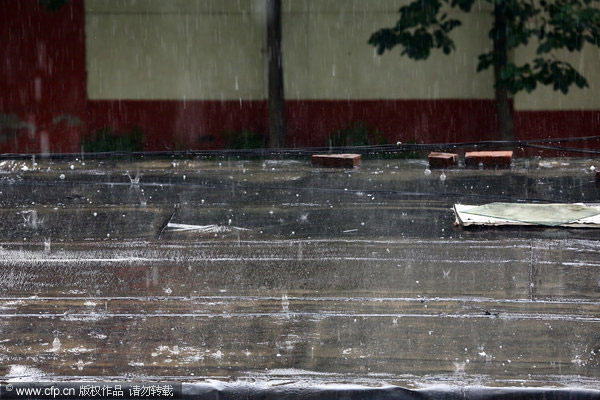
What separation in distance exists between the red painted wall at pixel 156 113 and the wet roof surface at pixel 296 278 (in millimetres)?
7059

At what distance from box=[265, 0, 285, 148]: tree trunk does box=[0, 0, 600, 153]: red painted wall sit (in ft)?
1.89

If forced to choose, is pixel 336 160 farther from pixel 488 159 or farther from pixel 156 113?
pixel 156 113

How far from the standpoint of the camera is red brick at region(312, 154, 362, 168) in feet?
36.0

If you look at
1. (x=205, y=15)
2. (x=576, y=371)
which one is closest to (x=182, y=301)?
(x=576, y=371)

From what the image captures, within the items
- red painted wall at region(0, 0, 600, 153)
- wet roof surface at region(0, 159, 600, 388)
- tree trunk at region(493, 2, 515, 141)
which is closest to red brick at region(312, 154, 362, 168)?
wet roof surface at region(0, 159, 600, 388)

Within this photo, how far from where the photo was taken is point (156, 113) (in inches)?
709

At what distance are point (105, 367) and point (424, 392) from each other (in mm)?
1738

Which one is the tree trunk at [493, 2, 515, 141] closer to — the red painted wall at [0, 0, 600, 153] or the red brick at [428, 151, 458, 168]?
the red painted wall at [0, 0, 600, 153]

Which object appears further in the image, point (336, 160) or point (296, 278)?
point (336, 160)

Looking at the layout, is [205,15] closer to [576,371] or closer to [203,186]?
[203,186]

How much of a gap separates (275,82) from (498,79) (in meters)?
4.07

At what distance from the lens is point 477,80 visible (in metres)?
17.9

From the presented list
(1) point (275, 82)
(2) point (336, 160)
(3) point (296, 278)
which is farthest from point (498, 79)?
(3) point (296, 278)

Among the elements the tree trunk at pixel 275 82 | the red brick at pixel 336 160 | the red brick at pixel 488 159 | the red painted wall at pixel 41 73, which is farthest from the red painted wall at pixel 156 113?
the red brick at pixel 488 159
